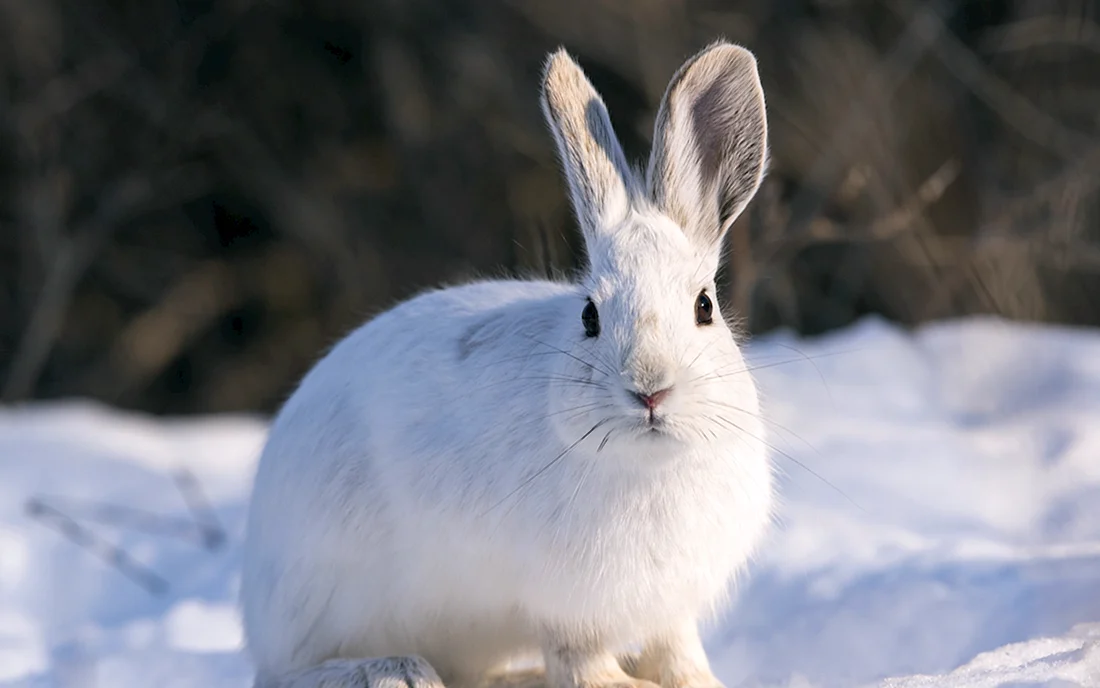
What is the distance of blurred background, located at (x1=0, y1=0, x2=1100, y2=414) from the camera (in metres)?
6.47

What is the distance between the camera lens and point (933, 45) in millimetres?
6484

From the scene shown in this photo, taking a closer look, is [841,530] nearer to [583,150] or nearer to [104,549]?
[583,150]

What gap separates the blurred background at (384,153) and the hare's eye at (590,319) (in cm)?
308

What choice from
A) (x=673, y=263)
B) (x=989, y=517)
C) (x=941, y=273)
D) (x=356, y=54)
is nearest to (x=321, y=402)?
(x=673, y=263)

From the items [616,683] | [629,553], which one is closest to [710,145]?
[629,553]

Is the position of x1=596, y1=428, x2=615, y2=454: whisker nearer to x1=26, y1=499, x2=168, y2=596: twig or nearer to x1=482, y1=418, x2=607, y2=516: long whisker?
x1=482, y1=418, x2=607, y2=516: long whisker

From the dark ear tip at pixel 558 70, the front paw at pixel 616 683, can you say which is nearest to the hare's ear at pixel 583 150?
the dark ear tip at pixel 558 70

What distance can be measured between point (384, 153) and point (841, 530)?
511 centimetres

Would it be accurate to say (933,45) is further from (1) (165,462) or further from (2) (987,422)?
(1) (165,462)

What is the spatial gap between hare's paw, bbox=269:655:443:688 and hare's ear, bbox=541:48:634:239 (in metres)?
0.95

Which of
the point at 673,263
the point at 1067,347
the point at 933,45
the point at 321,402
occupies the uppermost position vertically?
the point at 933,45

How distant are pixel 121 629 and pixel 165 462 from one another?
1.76 metres

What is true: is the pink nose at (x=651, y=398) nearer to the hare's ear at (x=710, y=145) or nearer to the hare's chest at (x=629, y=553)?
the hare's chest at (x=629, y=553)

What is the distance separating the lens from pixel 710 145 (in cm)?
301
